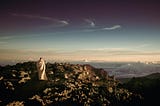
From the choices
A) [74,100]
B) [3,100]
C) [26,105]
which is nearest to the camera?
[26,105]

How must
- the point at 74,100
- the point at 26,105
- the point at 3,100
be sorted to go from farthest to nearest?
the point at 74,100 → the point at 3,100 → the point at 26,105

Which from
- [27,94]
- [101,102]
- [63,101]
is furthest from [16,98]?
[101,102]

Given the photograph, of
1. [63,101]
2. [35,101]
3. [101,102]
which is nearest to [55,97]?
[63,101]

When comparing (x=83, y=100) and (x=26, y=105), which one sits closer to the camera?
(x=26, y=105)

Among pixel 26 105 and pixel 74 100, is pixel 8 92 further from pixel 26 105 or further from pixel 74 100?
pixel 74 100

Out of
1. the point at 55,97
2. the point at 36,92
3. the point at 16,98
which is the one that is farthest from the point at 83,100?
the point at 16,98

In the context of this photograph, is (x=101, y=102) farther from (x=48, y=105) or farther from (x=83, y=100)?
(x=48, y=105)

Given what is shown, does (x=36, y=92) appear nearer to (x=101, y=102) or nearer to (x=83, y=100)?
(x=83, y=100)

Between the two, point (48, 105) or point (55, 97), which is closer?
point (48, 105)
